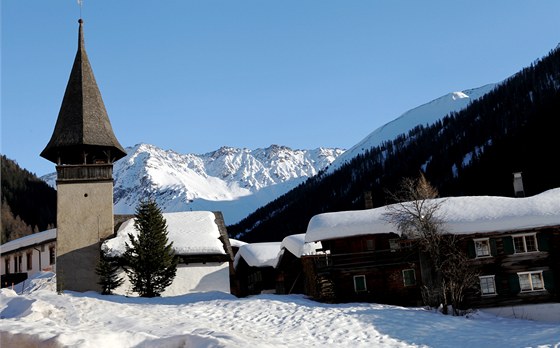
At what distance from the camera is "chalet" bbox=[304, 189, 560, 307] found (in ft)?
101

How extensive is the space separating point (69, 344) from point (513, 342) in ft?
54.3

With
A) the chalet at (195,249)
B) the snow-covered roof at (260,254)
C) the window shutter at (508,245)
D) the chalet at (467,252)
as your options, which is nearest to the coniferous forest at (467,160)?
the snow-covered roof at (260,254)

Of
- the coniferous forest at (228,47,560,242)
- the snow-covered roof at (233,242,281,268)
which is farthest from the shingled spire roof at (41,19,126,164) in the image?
the coniferous forest at (228,47,560,242)

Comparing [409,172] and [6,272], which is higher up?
[409,172]

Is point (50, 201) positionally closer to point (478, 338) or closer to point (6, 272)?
point (6, 272)

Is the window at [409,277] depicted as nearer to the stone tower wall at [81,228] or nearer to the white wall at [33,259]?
the stone tower wall at [81,228]

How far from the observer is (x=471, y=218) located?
31109 mm

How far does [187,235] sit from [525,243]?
68.0 ft

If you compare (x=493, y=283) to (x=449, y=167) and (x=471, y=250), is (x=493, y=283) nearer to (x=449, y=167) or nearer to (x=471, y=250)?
(x=471, y=250)

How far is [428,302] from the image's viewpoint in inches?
1204

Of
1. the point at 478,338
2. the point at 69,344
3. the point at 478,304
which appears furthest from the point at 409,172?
the point at 69,344

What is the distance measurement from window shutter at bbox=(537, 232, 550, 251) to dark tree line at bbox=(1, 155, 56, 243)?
343 feet

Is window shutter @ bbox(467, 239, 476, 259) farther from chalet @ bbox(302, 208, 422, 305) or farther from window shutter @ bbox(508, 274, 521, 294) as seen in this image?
chalet @ bbox(302, 208, 422, 305)

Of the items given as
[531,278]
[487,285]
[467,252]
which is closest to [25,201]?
[467,252]
